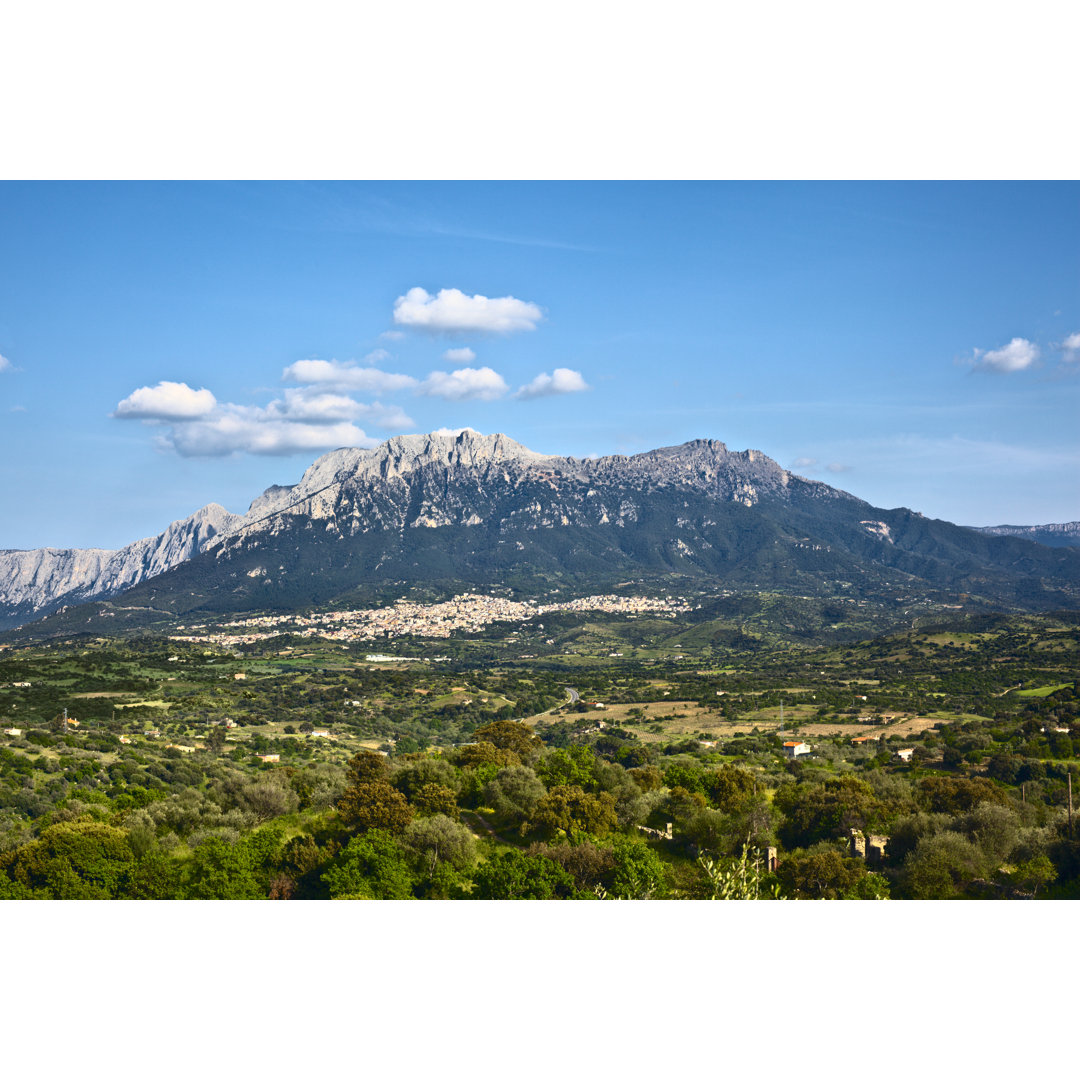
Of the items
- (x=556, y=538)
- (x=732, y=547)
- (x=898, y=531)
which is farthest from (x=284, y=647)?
(x=898, y=531)

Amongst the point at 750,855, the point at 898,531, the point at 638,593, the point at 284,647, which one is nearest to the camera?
the point at 750,855

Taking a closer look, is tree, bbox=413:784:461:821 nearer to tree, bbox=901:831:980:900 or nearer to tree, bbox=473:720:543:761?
tree, bbox=473:720:543:761

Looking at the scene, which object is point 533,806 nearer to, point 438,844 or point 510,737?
point 438,844

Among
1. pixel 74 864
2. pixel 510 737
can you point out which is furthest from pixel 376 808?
pixel 510 737

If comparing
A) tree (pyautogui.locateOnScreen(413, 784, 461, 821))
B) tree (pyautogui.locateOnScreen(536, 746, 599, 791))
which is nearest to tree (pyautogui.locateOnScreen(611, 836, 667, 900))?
tree (pyautogui.locateOnScreen(413, 784, 461, 821))

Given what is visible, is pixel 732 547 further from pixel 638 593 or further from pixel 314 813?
pixel 314 813

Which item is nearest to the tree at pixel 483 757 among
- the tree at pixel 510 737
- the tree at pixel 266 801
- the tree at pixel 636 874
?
the tree at pixel 510 737
